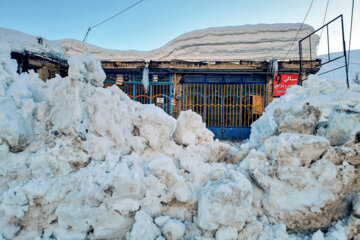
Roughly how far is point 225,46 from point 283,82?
462 centimetres

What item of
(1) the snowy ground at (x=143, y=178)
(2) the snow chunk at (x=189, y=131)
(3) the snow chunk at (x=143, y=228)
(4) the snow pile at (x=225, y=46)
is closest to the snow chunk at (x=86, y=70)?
(1) the snowy ground at (x=143, y=178)

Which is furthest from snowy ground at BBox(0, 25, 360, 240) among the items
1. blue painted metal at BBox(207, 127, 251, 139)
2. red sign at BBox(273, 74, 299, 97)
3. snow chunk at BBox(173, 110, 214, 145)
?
red sign at BBox(273, 74, 299, 97)

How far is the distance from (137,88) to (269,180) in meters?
6.36

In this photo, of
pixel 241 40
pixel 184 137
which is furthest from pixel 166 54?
pixel 184 137

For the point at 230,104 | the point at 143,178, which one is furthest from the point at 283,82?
the point at 143,178

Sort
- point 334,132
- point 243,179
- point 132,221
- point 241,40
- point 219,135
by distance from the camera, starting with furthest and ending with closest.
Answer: point 241,40 → point 219,135 → point 334,132 → point 243,179 → point 132,221

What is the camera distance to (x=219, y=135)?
7141 millimetres

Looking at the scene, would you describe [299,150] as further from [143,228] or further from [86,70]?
[86,70]

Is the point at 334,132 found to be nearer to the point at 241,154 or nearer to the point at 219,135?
the point at 241,154

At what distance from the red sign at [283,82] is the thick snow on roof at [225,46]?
3211mm

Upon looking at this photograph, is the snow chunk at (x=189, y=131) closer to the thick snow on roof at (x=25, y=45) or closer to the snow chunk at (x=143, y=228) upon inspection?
the snow chunk at (x=143, y=228)

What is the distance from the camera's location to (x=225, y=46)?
10664mm

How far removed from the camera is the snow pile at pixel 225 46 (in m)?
10.1

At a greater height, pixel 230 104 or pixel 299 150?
pixel 230 104
